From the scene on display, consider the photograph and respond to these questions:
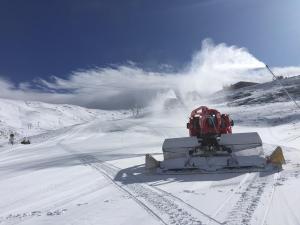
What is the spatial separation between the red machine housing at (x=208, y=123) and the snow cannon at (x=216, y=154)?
0.34 ft

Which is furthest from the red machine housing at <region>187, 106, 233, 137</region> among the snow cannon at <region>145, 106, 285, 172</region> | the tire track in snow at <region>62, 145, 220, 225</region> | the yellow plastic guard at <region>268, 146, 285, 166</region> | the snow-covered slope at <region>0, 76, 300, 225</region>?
the tire track in snow at <region>62, 145, 220, 225</region>

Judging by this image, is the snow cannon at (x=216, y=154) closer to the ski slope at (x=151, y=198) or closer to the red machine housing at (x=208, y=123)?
the red machine housing at (x=208, y=123)

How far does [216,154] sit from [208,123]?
2165 mm

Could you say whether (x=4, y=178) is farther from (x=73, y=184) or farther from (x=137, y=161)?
(x=137, y=161)

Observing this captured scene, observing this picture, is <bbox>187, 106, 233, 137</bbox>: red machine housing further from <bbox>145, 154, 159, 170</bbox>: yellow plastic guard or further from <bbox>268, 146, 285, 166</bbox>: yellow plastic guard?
<bbox>268, 146, 285, 166</bbox>: yellow plastic guard

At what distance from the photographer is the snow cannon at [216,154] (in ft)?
44.8

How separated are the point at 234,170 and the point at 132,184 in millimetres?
3444

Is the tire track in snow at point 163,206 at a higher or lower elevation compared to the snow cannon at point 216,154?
lower

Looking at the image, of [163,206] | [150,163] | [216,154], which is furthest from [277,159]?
[163,206]

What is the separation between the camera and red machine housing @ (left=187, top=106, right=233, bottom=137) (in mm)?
16434

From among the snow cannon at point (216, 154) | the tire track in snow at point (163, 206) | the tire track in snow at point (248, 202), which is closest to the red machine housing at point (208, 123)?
the snow cannon at point (216, 154)

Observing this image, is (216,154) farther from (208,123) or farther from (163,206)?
(163,206)

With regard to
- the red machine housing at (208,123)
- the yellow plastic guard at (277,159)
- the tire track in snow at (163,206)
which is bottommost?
the tire track in snow at (163,206)

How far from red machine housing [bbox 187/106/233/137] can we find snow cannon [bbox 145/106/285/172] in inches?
4.0
